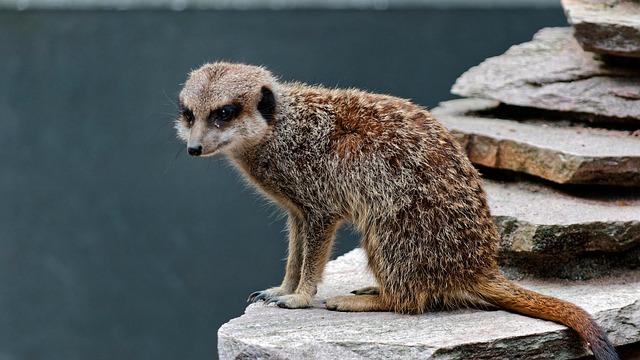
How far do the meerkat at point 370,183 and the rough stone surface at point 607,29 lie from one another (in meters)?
1.34

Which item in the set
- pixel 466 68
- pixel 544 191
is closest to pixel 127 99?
pixel 466 68

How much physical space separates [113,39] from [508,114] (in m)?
2.02

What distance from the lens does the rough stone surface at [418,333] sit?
10.7ft

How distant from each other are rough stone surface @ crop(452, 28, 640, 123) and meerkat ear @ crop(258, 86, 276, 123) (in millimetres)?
1574

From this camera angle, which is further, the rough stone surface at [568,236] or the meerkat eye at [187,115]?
the rough stone surface at [568,236]

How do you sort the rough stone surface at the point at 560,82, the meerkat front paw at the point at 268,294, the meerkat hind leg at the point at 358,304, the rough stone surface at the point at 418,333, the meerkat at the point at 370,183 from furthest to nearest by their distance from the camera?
the rough stone surface at the point at 560,82 < the meerkat front paw at the point at 268,294 < the meerkat hind leg at the point at 358,304 < the meerkat at the point at 370,183 < the rough stone surface at the point at 418,333

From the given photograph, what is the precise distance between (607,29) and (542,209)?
41.6 inches

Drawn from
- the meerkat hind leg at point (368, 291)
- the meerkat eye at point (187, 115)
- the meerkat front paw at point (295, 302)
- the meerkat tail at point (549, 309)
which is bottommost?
the meerkat hind leg at point (368, 291)

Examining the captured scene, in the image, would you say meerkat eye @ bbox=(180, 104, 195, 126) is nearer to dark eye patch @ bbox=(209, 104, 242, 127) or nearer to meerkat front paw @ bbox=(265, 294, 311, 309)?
dark eye patch @ bbox=(209, 104, 242, 127)

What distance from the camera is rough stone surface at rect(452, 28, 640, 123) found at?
15.7 feet

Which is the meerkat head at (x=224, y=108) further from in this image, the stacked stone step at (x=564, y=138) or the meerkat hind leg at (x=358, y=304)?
the stacked stone step at (x=564, y=138)

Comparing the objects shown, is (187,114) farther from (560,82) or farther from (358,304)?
(560,82)

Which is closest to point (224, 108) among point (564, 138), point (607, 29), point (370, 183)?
point (370, 183)

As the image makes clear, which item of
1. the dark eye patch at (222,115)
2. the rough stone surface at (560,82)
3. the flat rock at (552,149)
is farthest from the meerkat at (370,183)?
the rough stone surface at (560,82)
